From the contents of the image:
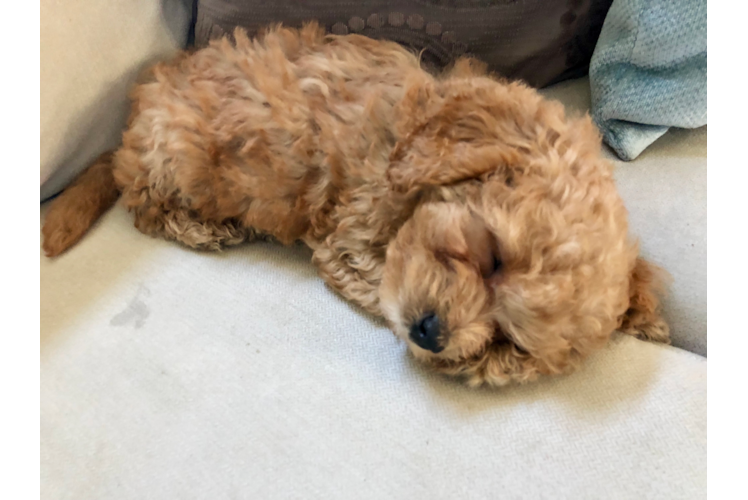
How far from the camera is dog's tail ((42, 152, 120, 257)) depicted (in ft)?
4.32

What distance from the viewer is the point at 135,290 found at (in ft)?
4.14

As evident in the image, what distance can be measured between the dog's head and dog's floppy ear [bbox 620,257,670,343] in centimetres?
5


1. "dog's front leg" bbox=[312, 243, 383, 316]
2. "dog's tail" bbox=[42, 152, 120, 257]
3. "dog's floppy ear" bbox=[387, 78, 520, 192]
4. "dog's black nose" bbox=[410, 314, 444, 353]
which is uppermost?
"dog's floppy ear" bbox=[387, 78, 520, 192]

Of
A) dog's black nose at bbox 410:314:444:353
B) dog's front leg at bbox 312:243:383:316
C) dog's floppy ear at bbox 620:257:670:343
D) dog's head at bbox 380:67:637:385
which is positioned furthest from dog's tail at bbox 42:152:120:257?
dog's floppy ear at bbox 620:257:670:343

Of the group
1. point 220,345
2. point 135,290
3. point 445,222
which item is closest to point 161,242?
point 135,290

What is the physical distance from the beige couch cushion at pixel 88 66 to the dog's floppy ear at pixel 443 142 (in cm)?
89

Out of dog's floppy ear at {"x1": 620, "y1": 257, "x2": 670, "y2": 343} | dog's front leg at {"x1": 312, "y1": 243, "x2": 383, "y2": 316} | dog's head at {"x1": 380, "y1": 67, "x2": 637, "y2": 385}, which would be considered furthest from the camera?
dog's front leg at {"x1": 312, "y1": 243, "x2": 383, "y2": 316}

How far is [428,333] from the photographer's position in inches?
38.9

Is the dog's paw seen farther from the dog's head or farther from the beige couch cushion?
the beige couch cushion

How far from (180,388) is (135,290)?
331 millimetres

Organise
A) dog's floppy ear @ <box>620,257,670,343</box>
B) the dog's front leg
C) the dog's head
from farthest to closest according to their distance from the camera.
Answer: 1. the dog's front leg
2. dog's floppy ear @ <box>620,257,670,343</box>
3. the dog's head

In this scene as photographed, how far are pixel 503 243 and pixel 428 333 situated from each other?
0.77 ft

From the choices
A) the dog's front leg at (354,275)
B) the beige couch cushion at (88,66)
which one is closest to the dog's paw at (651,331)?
the dog's front leg at (354,275)

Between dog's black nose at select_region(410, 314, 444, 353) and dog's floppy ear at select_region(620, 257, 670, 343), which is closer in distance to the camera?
dog's black nose at select_region(410, 314, 444, 353)
